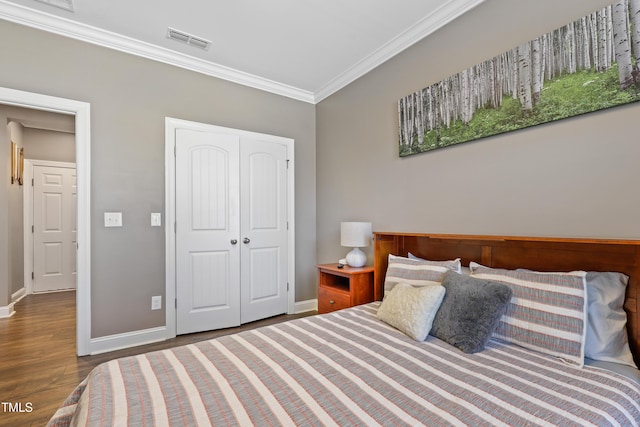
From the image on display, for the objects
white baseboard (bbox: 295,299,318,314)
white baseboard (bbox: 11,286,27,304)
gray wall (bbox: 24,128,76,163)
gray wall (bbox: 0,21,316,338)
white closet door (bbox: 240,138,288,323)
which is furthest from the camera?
gray wall (bbox: 24,128,76,163)

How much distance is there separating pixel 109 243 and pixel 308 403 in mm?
2494

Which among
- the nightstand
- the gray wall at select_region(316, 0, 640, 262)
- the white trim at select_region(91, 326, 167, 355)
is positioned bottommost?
the white trim at select_region(91, 326, 167, 355)

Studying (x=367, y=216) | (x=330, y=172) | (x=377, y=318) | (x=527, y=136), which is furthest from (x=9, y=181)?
(x=527, y=136)

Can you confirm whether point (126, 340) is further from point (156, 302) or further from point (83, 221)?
point (83, 221)

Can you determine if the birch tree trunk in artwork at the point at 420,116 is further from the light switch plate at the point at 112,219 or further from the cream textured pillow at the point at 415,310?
the light switch plate at the point at 112,219

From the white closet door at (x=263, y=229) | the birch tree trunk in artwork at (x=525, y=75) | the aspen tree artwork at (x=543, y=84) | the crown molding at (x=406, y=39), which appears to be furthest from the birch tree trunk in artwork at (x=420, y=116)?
the white closet door at (x=263, y=229)

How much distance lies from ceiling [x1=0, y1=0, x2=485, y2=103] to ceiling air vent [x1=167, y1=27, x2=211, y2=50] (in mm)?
45

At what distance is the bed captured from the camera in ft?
3.11

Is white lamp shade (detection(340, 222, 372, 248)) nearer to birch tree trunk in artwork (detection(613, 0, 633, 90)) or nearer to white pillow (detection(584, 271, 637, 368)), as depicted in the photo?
white pillow (detection(584, 271, 637, 368))

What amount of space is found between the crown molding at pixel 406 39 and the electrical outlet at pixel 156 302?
9.56 feet

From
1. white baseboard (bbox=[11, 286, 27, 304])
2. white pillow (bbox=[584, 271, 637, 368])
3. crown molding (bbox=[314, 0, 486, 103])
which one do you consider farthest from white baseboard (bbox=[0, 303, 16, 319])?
white pillow (bbox=[584, 271, 637, 368])

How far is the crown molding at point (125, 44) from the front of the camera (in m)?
2.34

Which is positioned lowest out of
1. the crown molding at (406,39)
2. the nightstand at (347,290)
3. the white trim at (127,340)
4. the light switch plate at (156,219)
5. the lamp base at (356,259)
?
the white trim at (127,340)

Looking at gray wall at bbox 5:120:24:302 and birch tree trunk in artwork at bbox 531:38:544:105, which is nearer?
birch tree trunk in artwork at bbox 531:38:544:105
